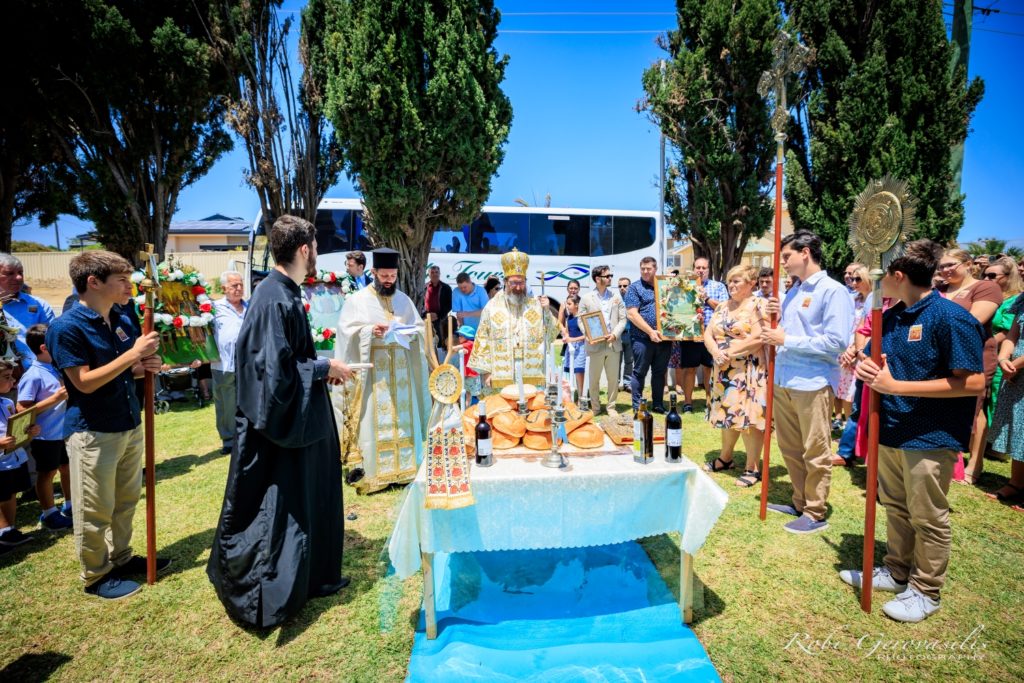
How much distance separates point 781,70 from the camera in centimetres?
420

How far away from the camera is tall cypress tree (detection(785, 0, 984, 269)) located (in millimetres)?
13398

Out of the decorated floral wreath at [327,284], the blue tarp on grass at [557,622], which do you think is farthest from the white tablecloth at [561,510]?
the decorated floral wreath at [327,284]

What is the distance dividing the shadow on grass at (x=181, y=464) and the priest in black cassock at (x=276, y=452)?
343cm

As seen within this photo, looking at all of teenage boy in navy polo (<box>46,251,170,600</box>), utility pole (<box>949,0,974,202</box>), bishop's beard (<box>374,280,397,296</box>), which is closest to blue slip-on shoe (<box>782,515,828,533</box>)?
bishop's beard (<box>374,280,397,296</box>)

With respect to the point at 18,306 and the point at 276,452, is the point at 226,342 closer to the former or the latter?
the point at 18,306

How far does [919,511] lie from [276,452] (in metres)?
3.89

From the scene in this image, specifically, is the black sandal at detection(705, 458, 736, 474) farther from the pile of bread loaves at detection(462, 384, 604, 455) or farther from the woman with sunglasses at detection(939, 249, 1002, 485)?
the pile of bread loaves at detection(462, 384, 604, 455)

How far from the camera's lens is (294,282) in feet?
10.8

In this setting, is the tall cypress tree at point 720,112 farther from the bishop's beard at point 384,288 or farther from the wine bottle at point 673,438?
the wine bottle at point 673,438

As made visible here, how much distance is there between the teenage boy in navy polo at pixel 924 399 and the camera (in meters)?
2.85

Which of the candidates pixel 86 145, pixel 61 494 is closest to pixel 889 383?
pixel 61 494

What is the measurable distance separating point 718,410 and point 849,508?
4.64 feet

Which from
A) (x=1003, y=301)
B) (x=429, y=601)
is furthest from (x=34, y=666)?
(x=1003, y=301)

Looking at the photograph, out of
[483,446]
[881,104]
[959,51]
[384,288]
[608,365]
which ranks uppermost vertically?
[959,51]
